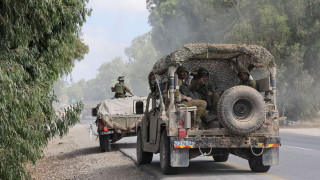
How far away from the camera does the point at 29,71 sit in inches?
512

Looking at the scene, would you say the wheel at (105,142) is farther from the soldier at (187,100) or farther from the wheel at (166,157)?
the wheel at (166,157)

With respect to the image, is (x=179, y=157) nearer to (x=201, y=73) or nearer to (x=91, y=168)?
(x=201, y=73)

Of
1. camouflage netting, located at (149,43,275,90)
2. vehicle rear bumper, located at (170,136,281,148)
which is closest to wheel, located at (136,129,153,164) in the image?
camouflage netting, located at (149,43,275,90)

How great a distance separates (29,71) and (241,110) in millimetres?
4869

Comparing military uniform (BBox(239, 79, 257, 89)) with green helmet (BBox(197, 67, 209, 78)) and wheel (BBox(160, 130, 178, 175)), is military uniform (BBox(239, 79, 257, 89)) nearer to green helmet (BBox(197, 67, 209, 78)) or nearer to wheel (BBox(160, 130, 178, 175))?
green helmet (BBox(197, 67, 209, 78))

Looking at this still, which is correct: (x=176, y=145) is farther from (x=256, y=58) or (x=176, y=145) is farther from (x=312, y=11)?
(x=312, y=11)

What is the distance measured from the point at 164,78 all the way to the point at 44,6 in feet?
11.8

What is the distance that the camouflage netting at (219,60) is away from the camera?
39.9ft

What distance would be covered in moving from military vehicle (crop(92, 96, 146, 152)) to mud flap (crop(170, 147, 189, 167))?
821cm

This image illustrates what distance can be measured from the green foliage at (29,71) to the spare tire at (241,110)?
148 inches

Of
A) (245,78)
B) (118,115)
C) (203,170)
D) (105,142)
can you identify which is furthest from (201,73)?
(105,142)

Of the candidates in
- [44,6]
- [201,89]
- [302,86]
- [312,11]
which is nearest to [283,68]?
[302,86]

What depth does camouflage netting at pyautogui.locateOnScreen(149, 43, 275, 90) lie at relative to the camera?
1216 cm

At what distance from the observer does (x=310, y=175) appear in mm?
12352
